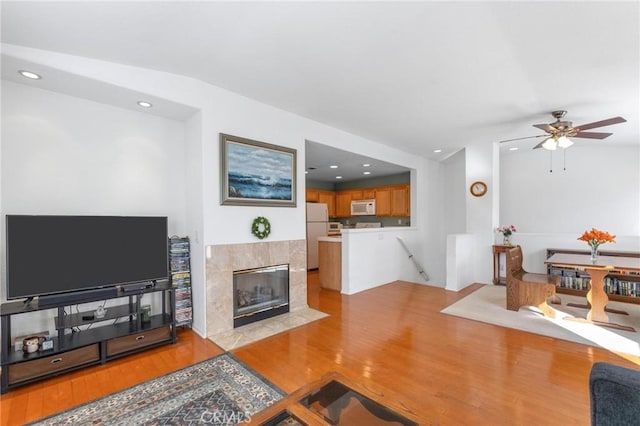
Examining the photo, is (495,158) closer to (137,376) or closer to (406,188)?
(406,188)

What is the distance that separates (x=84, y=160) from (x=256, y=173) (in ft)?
5.57

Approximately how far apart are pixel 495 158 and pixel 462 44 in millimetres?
3880

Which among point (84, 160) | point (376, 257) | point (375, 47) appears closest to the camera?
point (375, 47)

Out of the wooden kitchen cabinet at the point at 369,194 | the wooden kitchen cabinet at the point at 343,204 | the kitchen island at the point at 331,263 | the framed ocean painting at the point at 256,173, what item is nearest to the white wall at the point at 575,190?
the wooden kitchen cabinet at the point at 369,194

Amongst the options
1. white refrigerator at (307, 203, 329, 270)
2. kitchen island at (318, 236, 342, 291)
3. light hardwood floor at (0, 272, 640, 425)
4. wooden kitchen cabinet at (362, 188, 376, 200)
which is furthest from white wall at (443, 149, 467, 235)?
light hardwood floor at (0, 272, 640, 425)

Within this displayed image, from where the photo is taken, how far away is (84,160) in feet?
9.16

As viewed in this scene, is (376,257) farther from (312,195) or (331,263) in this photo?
(312,195)

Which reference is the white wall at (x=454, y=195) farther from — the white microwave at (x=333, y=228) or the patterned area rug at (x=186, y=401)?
the patterned area rug at (x=186, y=401)

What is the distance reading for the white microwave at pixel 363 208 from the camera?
25.6 feet

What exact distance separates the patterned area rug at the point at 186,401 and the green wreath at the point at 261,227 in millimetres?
1502

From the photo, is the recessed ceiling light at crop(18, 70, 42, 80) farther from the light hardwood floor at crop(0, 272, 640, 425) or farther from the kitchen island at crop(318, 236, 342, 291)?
the kitchen island at crop(318, 236, 342, 291)

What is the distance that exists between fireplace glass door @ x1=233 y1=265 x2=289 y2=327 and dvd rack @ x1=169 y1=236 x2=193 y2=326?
52 centimetres

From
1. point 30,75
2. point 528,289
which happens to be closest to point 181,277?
point 30,75

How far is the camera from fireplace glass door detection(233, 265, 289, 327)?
11.0 feet
